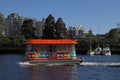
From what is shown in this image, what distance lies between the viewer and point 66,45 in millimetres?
70000

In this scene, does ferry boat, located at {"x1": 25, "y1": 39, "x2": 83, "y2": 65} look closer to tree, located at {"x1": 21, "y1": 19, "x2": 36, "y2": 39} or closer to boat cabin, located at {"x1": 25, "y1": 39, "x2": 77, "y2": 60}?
boat cabin, located at {"x1": 25, "y1": 39, "x2": 77, "y2": 60}

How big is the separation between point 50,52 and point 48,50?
52 cm

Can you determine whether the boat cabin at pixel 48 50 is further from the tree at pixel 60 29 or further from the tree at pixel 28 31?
the tree at pixel 28 31

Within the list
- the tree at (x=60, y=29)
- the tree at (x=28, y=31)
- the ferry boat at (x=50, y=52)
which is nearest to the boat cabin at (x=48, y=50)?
the ferry boat at (x=50, y=52)

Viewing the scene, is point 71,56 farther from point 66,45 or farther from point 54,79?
point 54,79

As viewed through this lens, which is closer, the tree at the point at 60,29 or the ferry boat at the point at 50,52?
the ferry boat at the point at 50,52

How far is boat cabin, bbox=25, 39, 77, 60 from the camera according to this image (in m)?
68.9

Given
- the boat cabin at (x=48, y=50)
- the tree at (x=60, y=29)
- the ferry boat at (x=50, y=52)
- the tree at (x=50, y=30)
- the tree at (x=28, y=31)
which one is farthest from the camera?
the tree at (x=28, y=31)

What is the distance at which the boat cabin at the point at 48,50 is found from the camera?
68.9 metres

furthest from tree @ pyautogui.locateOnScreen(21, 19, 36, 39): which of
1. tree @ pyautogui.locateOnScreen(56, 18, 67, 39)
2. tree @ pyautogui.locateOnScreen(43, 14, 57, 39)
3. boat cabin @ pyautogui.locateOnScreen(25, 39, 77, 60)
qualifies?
boat cabin @ pyautogui.locateOnScreen(25, 39, 77, 60)

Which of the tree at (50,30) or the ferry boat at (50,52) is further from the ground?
the tree at (50,30)

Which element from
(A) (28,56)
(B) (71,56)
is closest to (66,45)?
(B) (71,56)

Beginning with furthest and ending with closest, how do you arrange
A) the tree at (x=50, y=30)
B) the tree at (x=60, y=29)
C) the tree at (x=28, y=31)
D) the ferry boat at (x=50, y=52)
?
1. the tree at (x=28, y=31)
2. the tree at (x=60, y=29)
3. the tree at (x=50, y=30)
4. the ferry boat at (x=50, y=52)

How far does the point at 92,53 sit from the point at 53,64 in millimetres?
97573
